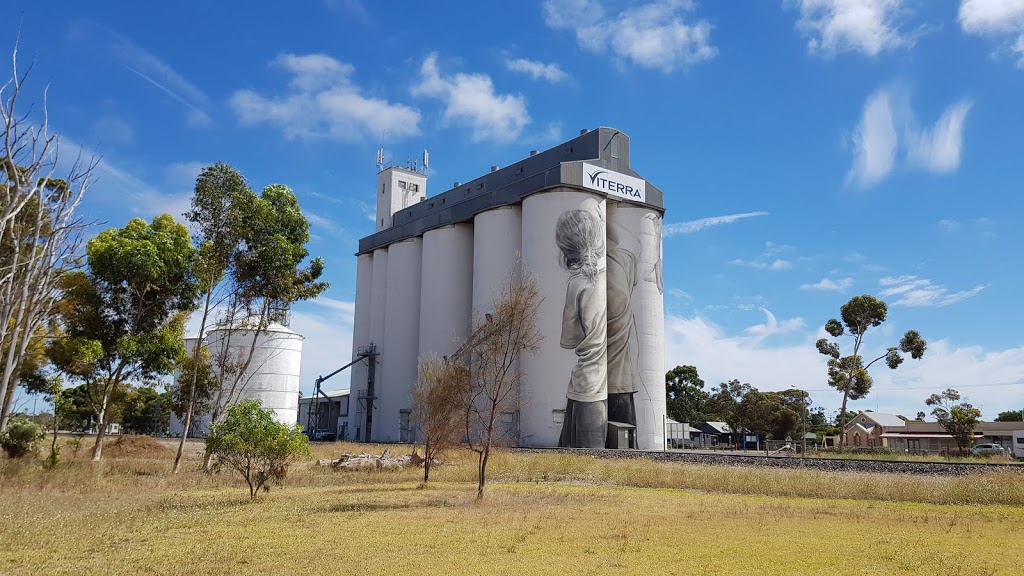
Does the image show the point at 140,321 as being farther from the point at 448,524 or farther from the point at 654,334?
the point at 654,334

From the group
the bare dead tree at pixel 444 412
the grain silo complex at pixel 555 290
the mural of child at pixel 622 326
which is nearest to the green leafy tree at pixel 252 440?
the bare dead tree at pixel 444 412

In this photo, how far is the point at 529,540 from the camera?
12.3 metres

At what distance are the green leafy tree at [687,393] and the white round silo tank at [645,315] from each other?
36636mm

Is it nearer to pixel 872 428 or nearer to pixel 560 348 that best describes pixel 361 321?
pixel 560 348

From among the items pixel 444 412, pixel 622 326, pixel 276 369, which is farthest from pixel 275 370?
pixel 444 412

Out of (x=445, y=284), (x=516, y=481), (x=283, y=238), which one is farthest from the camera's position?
(x=445, y=284)

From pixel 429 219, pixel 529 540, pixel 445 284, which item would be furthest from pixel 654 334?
pixel 529 540

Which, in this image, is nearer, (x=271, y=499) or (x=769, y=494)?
(x=271, y=499)

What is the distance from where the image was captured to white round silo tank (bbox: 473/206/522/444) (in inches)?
2421

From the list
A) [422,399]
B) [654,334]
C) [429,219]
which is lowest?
[422,399]

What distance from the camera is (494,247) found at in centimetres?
6259

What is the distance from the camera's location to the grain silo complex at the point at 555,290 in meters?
55.6

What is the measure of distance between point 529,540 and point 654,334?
1972 inches

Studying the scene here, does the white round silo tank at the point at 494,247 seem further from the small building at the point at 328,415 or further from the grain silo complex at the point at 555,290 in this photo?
the small building at the point at 328,415
